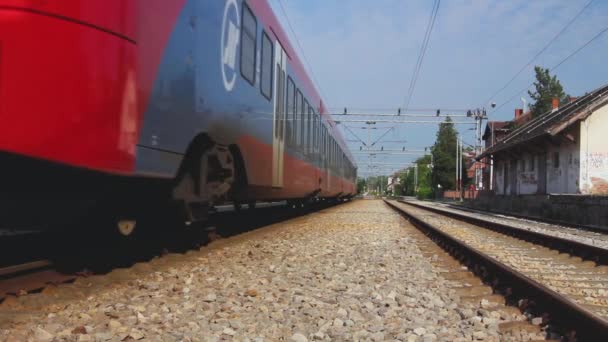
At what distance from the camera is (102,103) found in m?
3.73

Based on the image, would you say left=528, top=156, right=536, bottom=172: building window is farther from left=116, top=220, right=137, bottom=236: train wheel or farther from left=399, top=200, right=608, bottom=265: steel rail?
left=116, top=220, right=137, bottom=236: train wheel

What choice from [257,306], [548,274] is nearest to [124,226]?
[257,306]

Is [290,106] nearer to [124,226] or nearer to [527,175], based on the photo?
[124,226]

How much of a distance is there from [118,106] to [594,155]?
2337 cm

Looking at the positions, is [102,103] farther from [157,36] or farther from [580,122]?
[580,122]

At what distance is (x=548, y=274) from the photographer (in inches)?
230

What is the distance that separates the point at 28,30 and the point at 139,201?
81.1 inches

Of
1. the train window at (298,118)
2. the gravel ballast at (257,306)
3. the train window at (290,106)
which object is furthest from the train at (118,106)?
the train window at (298,118)

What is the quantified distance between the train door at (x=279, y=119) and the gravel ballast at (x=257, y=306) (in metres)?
3.01

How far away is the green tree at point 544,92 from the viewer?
62.0 m

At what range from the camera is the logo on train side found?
19.2 ft

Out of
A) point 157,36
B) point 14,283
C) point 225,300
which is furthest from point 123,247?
point 157,36

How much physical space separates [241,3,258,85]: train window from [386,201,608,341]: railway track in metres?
3.39

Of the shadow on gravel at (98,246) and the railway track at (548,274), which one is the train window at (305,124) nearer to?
the railway track at (548,274)
